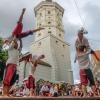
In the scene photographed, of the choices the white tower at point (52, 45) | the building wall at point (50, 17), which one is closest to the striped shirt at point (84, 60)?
the white tower at point (52, 45)

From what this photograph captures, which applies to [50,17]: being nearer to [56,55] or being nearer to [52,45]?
[52,45]

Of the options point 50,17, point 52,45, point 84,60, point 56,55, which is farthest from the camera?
point 50,17

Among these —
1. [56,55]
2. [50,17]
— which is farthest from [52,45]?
[50,17]

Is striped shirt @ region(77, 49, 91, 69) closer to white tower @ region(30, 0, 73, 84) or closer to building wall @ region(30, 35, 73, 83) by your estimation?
white tower @ region(30, 0, 73, 84)

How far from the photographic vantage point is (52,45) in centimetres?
7862

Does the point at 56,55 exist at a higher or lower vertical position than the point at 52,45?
lower

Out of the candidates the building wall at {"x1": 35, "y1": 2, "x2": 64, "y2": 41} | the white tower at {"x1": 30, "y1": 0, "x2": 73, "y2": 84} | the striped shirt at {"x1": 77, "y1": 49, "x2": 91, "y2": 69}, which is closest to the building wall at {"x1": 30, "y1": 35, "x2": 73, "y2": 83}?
the white tower at {"x1": 30, "y1": 0, "x2": 73, "y2": 84}

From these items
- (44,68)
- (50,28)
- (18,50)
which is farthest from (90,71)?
(50,28)

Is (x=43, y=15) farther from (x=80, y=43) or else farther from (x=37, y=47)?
(x=80, y=43)

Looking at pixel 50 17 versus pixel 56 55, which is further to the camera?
pixel 50 17

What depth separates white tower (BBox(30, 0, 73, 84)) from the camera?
72.0 metres

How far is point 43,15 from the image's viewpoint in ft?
298

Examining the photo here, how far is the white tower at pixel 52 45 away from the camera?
236ft

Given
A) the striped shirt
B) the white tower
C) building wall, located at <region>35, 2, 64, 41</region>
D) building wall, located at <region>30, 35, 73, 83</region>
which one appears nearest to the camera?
the striped shirt
